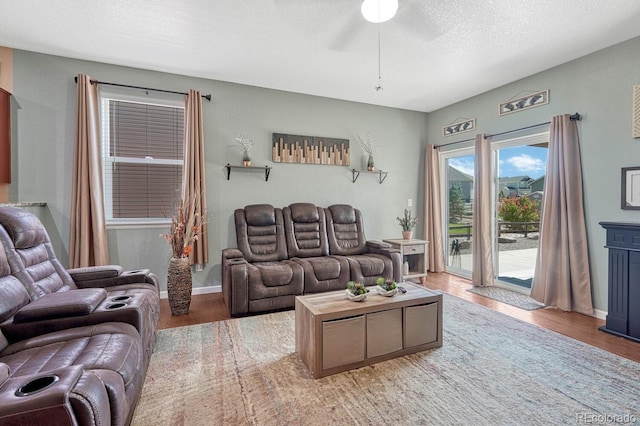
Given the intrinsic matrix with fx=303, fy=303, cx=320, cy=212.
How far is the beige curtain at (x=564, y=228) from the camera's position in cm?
328

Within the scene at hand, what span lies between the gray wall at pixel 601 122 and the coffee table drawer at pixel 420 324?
2100 millimetres

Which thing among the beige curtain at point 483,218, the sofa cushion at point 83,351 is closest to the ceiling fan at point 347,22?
the beige curtain at point 483,218

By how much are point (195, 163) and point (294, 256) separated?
1743mm

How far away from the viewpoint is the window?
368 cm

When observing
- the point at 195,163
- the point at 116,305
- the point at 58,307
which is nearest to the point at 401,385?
the point at 116,305

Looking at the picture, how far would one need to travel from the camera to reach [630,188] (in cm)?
293

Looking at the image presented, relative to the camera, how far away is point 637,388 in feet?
6.43

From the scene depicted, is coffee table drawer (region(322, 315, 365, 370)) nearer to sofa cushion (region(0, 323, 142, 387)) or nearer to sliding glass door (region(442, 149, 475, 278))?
sofa cushion (region(0, 323, 142, 387))

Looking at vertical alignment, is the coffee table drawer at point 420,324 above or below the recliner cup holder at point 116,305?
below

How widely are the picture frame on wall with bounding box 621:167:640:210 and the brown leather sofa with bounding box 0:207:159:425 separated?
4.28 m

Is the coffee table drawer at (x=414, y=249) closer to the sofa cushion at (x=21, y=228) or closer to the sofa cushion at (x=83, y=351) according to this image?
the sofa cushion at (x=83, y=351)

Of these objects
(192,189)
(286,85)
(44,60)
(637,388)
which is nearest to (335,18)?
(286,85)

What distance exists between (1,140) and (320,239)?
11.9ft

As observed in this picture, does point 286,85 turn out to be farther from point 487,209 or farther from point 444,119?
point 487,209
